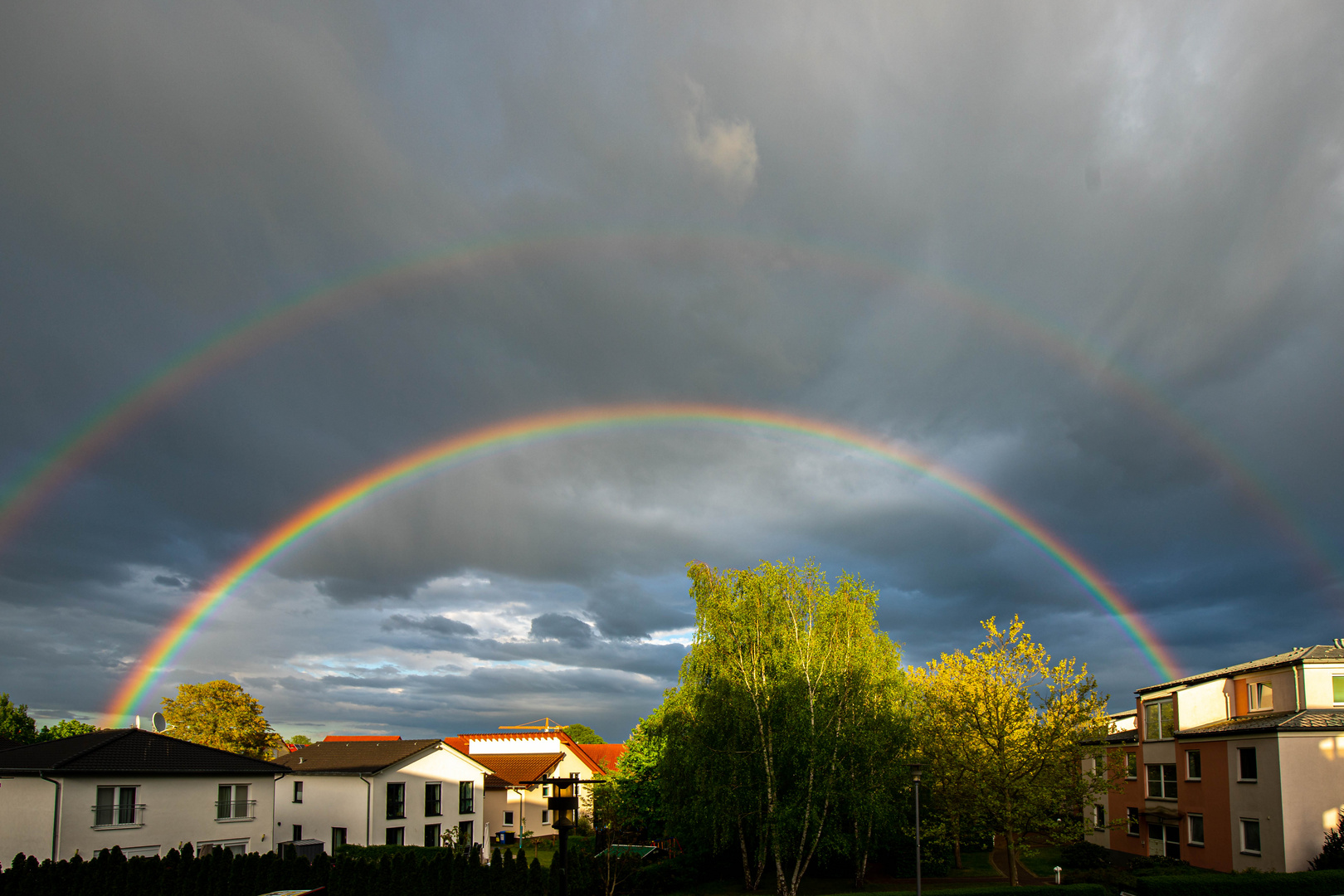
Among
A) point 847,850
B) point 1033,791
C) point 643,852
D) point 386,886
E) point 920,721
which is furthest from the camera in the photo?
point 643,852

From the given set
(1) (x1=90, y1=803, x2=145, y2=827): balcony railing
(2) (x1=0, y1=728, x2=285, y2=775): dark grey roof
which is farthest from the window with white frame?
(1) (x1=90, y1=803, x2=145, y2=827): balcony railing

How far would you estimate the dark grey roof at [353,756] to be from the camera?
48644 mm

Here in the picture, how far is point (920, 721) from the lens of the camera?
36.6 meters

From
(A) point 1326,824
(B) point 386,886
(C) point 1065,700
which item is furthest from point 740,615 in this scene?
(A) point 1326,824

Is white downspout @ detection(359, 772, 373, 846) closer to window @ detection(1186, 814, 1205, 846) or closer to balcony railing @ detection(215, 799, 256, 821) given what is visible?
balcony railing @ detection(215, 799, 256, 821)

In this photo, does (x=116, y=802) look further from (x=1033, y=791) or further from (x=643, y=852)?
(x=1033, y=791)

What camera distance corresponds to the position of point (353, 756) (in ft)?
170

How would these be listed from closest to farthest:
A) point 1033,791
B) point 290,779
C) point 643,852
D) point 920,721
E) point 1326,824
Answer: point 1033,791 < point 1326,824 < point 920,721 < point 643,852 < point 290,779

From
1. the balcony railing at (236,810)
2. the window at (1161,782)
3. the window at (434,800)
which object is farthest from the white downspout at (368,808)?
the window at (1161,782)

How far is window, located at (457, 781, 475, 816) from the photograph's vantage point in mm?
53156

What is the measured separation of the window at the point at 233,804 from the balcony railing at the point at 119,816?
3768 millimetres

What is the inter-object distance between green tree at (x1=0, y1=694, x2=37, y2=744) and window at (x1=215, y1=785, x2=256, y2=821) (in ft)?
160

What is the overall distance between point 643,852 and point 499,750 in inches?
1117

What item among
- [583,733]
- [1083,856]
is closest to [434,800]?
[1083,856]
